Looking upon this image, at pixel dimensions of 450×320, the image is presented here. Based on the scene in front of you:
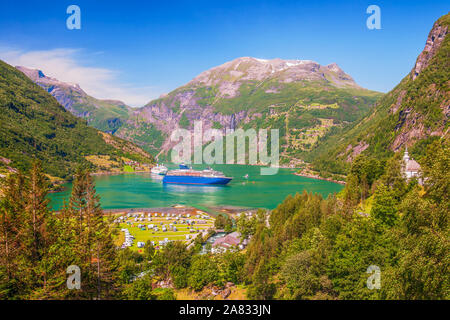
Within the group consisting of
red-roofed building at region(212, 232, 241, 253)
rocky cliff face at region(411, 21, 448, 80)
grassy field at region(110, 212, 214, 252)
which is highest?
rocky cliff face at region(411, 21, 448, 80)

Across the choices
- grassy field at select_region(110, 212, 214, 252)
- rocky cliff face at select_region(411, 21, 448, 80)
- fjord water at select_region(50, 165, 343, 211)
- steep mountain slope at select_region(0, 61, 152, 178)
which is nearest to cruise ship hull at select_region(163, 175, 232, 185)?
fjord water at select_region(50, 165, 343, 211)

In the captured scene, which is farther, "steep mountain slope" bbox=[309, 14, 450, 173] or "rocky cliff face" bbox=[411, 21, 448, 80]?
"rocky cliff face" bbox=[411, 21, 448, 80]

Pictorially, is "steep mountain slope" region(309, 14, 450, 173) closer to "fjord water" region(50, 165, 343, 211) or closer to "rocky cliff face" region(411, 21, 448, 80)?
"rocky cliff face" region(411, 21, 448, 80)

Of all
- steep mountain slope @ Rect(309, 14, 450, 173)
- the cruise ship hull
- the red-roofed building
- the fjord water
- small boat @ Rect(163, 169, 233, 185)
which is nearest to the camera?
the red-roofed building

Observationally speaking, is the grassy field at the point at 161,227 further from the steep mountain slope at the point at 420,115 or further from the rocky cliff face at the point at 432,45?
the rocky cliff face at the point at 432,45

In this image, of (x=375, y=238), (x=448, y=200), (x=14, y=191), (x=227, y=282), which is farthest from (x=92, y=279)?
(x=448, y=200)

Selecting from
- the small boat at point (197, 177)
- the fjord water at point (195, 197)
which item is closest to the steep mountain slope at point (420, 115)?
the fjord water at point (195, 197)
